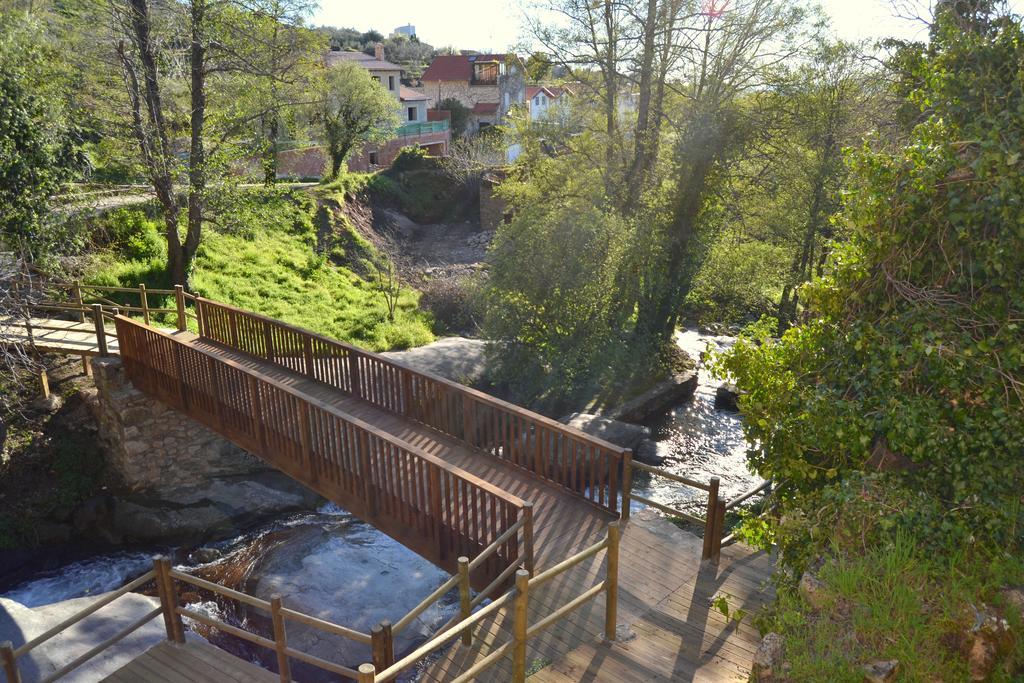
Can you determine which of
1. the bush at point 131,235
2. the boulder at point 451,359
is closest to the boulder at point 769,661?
the boulder at point 451,359

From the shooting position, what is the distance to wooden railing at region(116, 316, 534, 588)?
7109 millimetres

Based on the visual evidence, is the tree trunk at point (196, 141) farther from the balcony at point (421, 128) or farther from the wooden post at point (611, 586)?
the balcony at point (421, 128)

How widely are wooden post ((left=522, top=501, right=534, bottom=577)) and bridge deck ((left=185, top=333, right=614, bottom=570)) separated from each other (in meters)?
0.31

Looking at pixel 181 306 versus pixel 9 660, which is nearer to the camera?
pixel 9 660

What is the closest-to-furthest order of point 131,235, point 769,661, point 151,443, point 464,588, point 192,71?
point 769,661
point 464,588
point 151,443
point 192,71
point 131,235

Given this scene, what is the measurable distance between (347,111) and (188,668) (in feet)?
101

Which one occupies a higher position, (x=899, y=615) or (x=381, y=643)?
(x=899, y=615)

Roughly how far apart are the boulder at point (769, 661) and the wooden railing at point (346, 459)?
233cm

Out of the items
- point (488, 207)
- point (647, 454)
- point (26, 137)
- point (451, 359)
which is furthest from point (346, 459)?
point (488, 207)

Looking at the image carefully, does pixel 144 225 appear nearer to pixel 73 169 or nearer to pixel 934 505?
pixel 73 169

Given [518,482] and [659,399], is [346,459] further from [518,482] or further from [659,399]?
[659,399]

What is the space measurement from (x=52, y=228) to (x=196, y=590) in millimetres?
8479

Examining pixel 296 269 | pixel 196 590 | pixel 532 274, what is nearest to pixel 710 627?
pixel 196 590

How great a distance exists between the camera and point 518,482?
866 centimetres
